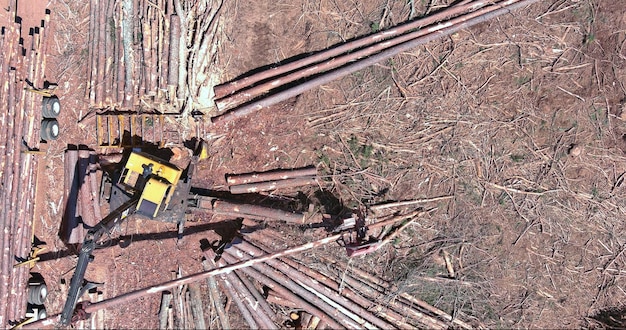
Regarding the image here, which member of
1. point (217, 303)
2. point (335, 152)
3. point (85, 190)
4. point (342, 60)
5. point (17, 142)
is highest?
point (342, 60)

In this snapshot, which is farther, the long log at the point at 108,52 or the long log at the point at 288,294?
the long log at the point at 288,294

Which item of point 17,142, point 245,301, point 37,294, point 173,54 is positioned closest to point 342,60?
point 173,54

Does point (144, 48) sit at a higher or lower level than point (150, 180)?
higher

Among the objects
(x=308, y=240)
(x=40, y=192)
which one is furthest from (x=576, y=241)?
(x=40, y=192)

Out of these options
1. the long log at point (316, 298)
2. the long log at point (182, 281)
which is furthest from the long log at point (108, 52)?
the long log at point (316, 298)

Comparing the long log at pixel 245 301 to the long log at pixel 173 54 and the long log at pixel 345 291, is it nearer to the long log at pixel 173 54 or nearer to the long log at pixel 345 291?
the long log at pixel 345 291

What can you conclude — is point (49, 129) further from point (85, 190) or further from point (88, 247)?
point (88, 247)

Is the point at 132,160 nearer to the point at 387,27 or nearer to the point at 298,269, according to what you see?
the point at 298,269
